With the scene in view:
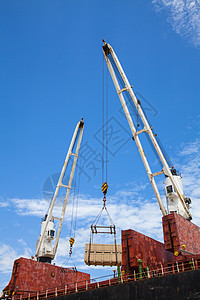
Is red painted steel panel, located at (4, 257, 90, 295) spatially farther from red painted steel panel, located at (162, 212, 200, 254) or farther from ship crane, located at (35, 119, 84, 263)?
red painted steel panel, located at (162, 212, 200, 254)

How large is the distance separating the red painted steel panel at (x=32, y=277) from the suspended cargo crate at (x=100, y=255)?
4753 millimetres

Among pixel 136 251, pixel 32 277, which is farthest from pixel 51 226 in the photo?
pixel 136 251

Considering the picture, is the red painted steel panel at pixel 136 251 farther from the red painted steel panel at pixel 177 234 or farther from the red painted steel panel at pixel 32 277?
the red painted steel panel at pixel 32 277

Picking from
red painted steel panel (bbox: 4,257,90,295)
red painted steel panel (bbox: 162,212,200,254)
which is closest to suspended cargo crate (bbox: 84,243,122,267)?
red painted steel panel (bbox: 4,257,90,295)

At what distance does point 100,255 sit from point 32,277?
329 inches

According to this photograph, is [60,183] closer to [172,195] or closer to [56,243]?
[56,243]

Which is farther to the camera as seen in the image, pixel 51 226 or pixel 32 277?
pixel 51 226

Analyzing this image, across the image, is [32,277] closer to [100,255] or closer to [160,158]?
[100,255]

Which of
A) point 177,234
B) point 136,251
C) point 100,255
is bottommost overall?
point 136,251

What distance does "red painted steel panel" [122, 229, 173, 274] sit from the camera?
24203mm

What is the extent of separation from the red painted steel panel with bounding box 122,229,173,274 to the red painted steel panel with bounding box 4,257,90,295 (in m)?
10.2

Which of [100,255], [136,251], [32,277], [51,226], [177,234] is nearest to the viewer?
[136,251]

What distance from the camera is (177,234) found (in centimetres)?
2534

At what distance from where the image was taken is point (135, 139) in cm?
3472
